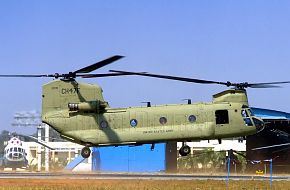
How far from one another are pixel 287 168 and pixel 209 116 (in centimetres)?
3346

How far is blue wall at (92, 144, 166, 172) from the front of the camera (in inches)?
3135

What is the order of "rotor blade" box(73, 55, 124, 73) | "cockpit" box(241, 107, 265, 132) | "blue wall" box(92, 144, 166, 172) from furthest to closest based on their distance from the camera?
"blue wall" box(92, 144, 166, 172) < "cockpit" box(241, 107, 265, 132) < "rotor blade" box(73, 55, 124, 73)

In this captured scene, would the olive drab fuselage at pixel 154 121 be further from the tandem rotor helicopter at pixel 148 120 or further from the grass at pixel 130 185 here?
the grass at pixel 130 185

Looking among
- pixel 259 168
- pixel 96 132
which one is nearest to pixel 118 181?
pixel 96 132

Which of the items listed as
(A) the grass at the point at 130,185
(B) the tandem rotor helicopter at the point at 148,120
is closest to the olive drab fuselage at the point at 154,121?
(B) the tandem rotor helicopter at the point at 148,120

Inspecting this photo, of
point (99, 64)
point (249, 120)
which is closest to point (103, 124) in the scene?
point (99, 64)

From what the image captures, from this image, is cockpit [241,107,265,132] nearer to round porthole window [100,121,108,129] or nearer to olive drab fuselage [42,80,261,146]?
olive drab fuselage [42,80,261,146]

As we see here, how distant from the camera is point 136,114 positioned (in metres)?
42.4

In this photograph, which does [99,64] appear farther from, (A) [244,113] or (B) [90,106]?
(A) [244,113]

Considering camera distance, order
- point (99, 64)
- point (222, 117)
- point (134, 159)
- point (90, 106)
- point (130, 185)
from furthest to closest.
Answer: point (134, 159)
point (90, 106)
point (222, 117)
point (99, 64)
point (130, 185)

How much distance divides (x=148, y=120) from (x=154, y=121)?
0.46 meters

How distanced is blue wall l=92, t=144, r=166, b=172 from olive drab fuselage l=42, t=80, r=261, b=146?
37093mm

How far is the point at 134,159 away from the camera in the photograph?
80.4 metres

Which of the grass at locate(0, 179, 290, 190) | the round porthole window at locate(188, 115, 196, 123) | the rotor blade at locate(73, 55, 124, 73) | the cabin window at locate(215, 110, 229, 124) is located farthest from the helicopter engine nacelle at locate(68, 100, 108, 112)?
the cabin window at locate(215, 110, 229, 124)
